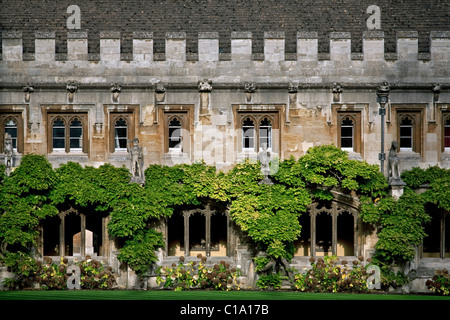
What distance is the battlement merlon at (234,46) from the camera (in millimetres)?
26469

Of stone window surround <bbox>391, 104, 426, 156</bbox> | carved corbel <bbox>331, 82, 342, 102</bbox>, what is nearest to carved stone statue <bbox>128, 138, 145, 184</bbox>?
carved corbel <bbox>331, 82, 342, 102</bbox>

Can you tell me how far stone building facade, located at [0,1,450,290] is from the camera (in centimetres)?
2655

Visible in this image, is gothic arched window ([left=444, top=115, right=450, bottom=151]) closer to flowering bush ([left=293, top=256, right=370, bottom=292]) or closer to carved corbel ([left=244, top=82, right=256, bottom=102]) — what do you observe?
flowering bush ([left=293, top=256, right=370, bottom=292])

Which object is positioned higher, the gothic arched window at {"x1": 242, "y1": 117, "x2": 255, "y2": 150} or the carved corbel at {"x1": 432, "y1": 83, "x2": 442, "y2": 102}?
the carved corbel at {"x1": 432, "y1": 83, "x2": 442, "y2": 102}

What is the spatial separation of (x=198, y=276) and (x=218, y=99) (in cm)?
537

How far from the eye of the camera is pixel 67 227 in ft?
89.5

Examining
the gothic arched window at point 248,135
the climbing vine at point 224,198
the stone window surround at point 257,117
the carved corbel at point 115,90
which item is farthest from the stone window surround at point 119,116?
the gothic arched window at point 248,135

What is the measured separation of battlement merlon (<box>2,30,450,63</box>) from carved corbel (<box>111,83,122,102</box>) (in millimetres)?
767

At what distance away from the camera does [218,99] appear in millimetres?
26703

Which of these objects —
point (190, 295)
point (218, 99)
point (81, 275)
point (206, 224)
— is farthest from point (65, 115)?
point (190, 295)

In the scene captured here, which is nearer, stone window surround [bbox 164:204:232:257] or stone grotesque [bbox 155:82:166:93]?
stone window surround [bbox 164:204:232:257]

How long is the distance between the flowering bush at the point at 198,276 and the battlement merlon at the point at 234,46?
6170 mm

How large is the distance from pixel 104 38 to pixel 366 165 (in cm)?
867

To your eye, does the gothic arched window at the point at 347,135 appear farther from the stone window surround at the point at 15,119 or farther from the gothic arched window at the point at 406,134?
the stone window surround at the point at 15,119
